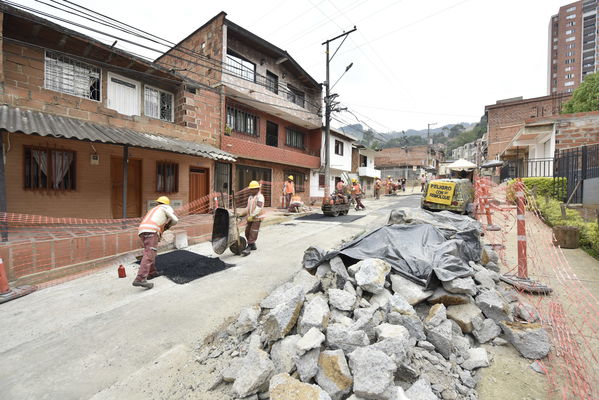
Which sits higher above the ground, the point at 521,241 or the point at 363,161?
the point at 363,161

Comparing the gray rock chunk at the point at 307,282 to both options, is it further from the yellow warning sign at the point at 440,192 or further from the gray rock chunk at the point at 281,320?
the yellow warning sign at the point at 440,192

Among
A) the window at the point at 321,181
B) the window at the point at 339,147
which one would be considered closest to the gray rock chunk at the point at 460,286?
the window at the point at 321,181

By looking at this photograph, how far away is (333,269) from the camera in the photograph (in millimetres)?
3629

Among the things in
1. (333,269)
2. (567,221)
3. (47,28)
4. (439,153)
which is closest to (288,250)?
(333,269)

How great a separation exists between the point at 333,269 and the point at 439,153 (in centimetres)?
5724

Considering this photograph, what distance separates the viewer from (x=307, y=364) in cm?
214

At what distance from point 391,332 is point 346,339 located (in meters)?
0.45

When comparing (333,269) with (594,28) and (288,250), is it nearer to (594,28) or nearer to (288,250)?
(288,250)

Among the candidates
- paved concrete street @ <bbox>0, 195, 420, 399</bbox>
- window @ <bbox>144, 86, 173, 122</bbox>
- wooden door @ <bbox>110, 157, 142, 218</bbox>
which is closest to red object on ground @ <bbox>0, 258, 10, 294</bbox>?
paved concrete street @ <bbox>0, 195, 420, 399</bbox>

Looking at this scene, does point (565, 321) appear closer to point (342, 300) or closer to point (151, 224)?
point (342, 300)

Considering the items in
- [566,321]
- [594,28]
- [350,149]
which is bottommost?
[566,321]

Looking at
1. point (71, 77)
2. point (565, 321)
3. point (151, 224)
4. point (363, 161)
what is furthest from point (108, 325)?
point (363, 161)

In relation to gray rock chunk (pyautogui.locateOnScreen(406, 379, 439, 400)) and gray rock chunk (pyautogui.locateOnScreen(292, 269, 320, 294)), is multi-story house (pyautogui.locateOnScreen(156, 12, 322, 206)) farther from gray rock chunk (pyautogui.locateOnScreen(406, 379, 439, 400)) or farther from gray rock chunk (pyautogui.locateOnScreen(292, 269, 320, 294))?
gray rock chunk (pyautogui.locateOnScreen(406, 379, 439, 400))

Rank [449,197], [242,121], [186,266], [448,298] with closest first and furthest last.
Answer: [448,298]
[186,266]
[449,197]
[242,121]
